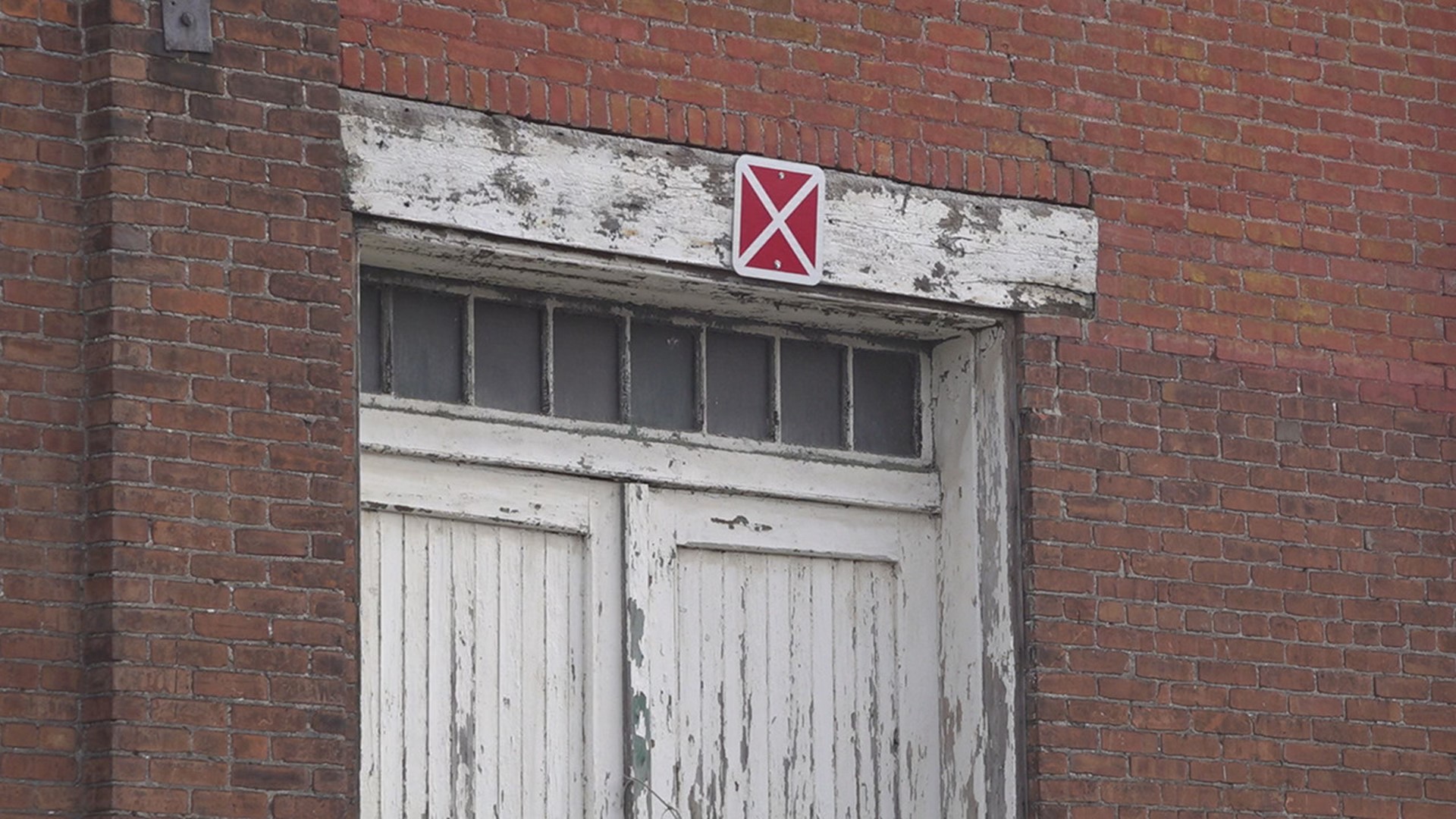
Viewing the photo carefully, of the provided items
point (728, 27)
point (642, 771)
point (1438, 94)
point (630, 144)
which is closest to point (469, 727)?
point (642, 771)

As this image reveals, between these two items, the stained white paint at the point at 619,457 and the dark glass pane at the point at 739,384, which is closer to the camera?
the stained white paint at the point at 619,457

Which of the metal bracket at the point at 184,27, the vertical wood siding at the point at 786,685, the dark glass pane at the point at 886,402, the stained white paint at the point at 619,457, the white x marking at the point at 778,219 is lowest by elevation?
the vertical wood siding at the point at 786,685

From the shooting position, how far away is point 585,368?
7.73m

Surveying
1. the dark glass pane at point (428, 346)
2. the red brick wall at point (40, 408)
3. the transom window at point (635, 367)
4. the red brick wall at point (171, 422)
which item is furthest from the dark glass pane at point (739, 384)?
the red brick wall at point (40, 408)

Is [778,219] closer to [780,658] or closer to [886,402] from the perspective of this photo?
[886,402]

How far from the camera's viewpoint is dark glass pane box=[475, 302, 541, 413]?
754 cm

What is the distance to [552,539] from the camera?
7609mm

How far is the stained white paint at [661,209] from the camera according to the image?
7109 millimetres

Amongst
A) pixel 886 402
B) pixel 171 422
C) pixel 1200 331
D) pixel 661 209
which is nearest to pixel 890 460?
pixel 886 402

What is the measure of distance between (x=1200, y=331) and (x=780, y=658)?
177cm

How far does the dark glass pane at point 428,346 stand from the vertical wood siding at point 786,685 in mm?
930

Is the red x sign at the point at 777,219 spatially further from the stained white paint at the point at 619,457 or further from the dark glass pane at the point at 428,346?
the dark glass pane at the point at 428,346

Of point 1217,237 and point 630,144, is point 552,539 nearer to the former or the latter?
point 630,144

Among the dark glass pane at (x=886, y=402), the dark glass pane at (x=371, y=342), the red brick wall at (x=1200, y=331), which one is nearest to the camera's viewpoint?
the dark glass pane at (x=371, y=342)
